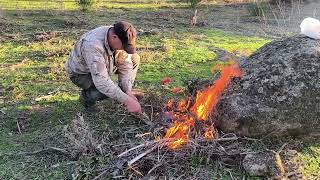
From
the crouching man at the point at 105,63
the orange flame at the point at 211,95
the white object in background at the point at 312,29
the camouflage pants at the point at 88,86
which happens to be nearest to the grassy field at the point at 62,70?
the camouflage pants at the point at 88,86

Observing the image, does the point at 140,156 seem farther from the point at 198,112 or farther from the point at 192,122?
the point at 198,112

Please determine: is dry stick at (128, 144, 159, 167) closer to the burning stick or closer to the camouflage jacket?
the burning stick

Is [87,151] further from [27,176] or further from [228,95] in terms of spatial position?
[228,95]

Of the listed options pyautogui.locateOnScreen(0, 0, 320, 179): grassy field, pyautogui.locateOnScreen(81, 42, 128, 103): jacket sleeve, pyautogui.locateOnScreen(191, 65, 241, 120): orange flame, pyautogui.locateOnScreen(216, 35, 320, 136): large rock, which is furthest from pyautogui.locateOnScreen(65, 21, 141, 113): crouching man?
pyautogui.locateOnScreen(216, 35, 320, 136): large rock

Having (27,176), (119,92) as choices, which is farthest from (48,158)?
(119,92)

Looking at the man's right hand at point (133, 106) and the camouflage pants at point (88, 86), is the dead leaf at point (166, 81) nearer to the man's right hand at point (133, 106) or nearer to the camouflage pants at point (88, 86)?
the camouflage pants at point (88, 86)

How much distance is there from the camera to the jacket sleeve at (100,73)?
477 cm

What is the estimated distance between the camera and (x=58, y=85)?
6.88m

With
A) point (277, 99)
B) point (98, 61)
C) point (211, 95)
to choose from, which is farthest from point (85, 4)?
point (277, 99)

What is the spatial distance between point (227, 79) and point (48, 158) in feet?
6.25

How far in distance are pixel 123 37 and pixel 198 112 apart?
103cm

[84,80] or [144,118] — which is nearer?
[144,118]

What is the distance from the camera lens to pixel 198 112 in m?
4.61

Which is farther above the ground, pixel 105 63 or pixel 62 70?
pixel 105 63
